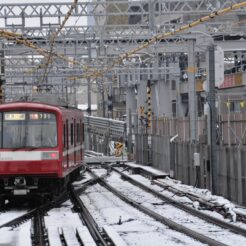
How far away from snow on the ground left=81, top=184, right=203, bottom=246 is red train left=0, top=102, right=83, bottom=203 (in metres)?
Result: 1.34

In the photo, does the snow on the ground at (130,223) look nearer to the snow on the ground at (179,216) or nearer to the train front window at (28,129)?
the snow on the ground at (179,216)

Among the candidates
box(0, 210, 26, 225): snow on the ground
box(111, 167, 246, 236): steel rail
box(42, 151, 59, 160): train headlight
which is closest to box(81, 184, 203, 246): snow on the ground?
box(111, 167, 246, 236): steel rail

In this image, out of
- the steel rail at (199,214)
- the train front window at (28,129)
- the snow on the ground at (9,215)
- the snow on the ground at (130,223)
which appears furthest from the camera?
the train front window at (28,129)

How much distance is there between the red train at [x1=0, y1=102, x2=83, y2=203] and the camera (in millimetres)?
17047

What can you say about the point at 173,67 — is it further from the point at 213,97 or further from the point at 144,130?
→ the point at 213,97

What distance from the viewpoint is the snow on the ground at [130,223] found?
11.3 metres

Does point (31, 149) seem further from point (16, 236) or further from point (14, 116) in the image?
point (16, 236)

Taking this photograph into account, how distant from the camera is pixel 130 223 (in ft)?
44.5

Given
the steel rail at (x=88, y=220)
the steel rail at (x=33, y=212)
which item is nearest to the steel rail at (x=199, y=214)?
the steel rail at (x=88, y=220)

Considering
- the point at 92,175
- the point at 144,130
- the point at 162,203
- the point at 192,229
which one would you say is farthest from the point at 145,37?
the point at 192,229

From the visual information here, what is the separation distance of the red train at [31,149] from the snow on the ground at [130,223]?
134 centimetres

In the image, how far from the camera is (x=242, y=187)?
16.2 meters

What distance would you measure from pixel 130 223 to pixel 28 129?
494 cm

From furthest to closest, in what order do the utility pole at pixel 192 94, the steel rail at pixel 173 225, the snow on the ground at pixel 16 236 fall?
the utility pole at pixel 192 94
the snow on the ground at pixel 16 236
the steel rail at pixel 173 225
